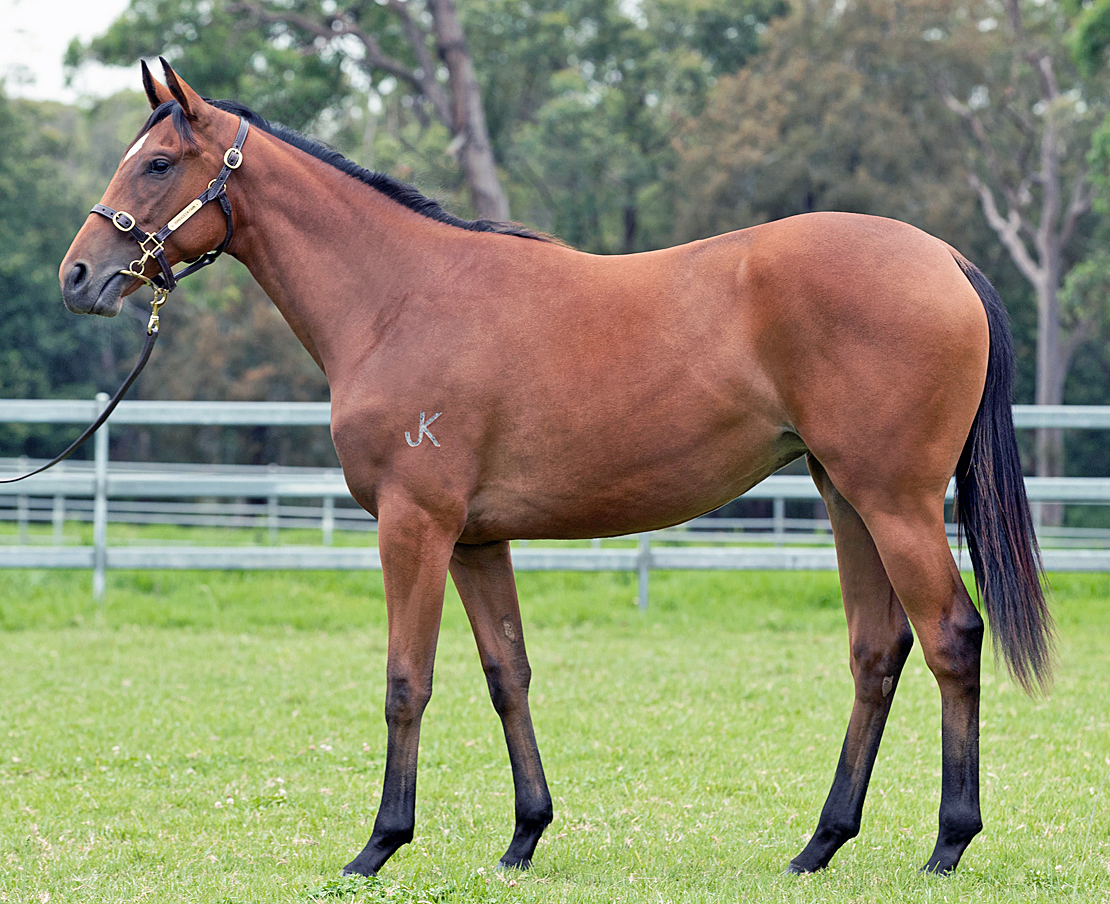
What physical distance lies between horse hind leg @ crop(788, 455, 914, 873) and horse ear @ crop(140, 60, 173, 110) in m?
2.55

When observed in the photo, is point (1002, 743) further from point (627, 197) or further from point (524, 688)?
point (627, 197)

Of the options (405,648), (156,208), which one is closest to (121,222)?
(156,208)

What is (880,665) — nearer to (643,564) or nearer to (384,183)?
(384,183)

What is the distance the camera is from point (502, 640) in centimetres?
376

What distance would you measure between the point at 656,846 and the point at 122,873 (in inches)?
70.4

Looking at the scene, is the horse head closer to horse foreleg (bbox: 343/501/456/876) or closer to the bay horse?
the bay horse

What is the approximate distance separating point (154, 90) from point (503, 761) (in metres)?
3.22

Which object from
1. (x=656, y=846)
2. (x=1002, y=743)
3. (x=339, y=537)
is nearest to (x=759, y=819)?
(x=656, y=846)

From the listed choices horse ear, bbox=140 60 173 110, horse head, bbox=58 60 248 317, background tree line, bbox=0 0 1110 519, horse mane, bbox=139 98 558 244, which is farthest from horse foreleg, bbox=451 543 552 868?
background tree line, bbox=0 0 1110 519

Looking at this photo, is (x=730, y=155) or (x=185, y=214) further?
(x=730, y=155)

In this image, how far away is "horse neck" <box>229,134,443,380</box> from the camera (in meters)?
3.71

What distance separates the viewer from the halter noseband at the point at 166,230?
11.6 feet

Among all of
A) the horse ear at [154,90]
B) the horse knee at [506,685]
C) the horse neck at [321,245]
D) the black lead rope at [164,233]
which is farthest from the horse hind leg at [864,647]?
the horse ear at [154,90]

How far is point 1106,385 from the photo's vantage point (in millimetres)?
28609
